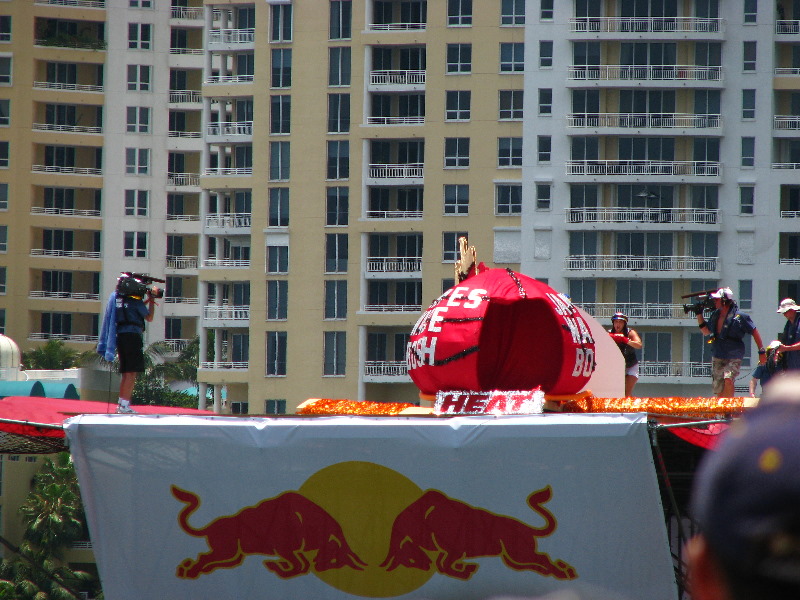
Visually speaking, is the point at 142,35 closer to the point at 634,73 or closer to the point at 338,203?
the point at 338,203

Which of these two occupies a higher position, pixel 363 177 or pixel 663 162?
pixel 663 162

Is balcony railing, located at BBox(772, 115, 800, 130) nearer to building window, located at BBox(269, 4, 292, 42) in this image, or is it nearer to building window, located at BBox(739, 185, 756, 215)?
building window, located at BBox(739, 185, 756, 215)

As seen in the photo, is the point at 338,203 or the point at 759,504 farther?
the point at 338,203

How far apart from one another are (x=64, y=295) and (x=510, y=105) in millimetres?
36087

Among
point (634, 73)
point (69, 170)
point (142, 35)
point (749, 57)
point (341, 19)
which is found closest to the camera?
point (749, 57)

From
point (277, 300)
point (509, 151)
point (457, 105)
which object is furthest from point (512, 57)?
point (277, 300)

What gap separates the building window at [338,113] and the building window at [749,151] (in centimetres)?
2146

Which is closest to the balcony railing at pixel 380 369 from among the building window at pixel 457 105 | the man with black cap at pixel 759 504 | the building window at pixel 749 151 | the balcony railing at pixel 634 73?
the building window at pixel 457 105

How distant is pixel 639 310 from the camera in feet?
207

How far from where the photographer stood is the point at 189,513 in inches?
477

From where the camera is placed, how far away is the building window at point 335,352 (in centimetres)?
6531

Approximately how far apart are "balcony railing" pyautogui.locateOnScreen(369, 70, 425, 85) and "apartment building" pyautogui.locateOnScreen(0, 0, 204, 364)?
2253 centimetres

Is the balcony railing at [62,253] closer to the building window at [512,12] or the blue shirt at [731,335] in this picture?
the building window at [512,12]

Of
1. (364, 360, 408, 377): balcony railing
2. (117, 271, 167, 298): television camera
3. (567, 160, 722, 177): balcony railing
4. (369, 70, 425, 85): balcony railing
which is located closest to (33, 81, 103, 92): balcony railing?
(369, 70, 425, 85): balcony railing
